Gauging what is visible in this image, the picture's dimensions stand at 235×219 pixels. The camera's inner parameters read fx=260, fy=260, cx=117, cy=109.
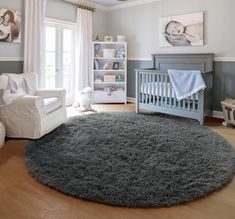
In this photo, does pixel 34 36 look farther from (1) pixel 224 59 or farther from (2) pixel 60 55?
(1) pixel 224 59

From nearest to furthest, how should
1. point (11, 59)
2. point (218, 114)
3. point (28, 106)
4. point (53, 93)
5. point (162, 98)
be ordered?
point (28, 106)
point (53, 93)
point (11, 59)
point (162, 98)
point (218, 114)

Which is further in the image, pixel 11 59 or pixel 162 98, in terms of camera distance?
pixel 162 98

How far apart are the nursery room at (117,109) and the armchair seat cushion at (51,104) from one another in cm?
2

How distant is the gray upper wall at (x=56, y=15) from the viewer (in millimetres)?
4289

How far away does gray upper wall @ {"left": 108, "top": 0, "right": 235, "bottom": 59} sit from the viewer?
14.6 feet

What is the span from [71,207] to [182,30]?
4187 mm

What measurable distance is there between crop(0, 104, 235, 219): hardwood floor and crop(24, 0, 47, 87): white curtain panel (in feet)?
8.99

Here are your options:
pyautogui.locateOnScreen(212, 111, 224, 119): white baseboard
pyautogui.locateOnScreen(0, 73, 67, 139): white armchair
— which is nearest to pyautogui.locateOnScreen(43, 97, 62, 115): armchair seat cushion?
pyautogui.locateOnScreen(0, 73, 67, 139): white armchair

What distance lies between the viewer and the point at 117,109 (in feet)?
17.9

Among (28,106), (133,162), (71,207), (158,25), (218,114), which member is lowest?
(71,207)

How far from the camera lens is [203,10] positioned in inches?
185

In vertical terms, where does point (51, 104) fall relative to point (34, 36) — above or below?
below

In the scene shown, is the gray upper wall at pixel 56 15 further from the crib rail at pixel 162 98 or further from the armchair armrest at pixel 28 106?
the crib rail at pixel 162 98

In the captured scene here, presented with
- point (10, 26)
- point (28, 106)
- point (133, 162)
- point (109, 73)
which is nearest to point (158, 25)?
point (109, 73)
